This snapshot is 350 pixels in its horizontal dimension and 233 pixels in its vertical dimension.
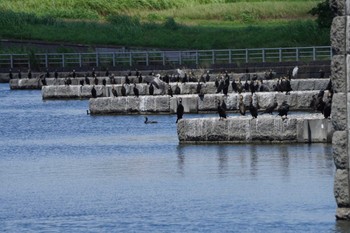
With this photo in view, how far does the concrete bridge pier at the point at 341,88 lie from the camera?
25844 millimetres

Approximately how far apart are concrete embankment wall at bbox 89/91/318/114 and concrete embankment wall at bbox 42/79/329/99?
5658mm

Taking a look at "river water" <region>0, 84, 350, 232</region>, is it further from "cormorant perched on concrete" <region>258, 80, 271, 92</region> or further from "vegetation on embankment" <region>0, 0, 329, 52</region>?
"vegetation on embankment" <region>0, 0, 329, 52</region>

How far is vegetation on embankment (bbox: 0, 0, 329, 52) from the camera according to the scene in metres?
109

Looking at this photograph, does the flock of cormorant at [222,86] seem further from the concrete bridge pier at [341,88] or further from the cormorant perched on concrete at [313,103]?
the concrete bridge pier at [341,88]

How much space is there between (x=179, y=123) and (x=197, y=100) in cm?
1989

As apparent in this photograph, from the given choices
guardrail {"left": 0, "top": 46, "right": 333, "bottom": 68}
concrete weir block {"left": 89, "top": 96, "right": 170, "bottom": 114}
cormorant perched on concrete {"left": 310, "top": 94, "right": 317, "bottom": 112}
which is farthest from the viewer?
guardrail {"left": 0, "top": 46, "right": 333, "bottom": 68}

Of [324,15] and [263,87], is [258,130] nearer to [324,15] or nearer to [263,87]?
[263,87]

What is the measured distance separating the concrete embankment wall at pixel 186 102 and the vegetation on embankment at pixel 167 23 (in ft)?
106

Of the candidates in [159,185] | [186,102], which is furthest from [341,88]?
[186,102]

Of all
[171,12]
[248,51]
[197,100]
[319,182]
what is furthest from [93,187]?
[171,12]

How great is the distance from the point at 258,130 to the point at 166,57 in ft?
178

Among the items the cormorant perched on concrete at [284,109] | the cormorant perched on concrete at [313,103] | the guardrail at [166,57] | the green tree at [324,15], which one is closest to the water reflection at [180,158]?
the cormorant perched on concrete at [284,109]

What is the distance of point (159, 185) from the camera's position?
37188 mm

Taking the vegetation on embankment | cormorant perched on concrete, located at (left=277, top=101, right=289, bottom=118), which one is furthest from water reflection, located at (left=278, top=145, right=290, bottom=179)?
the vegetation on embankment
